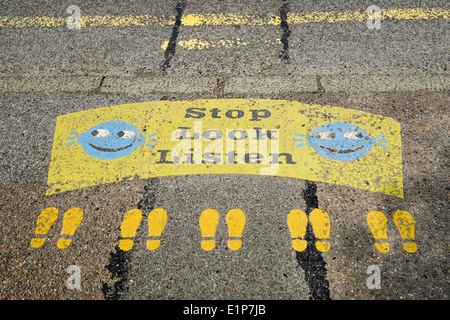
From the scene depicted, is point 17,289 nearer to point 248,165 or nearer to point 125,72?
point 248,165

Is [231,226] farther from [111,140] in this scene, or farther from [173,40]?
[173,40]

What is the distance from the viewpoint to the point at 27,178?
245 centimetres

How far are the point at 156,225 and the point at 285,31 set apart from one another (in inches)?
91.0

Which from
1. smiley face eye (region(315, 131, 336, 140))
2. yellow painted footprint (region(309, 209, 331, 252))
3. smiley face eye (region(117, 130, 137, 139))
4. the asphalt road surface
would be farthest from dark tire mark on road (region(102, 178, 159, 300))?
smiley face eye (region(315, 131, 336, 140))

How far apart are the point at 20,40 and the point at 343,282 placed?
12.0 feet

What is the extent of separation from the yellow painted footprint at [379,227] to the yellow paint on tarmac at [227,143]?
0.69ft

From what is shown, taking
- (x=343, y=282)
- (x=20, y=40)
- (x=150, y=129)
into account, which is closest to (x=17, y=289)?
(x=150, y=129)

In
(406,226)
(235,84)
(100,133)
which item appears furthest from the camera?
(235,84)

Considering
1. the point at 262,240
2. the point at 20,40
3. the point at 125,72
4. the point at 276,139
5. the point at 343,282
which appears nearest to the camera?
the point at 343,282

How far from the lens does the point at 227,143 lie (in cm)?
258

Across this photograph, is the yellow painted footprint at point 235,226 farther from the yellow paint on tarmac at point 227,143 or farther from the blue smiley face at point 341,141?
the blue smiley face at point 341,141

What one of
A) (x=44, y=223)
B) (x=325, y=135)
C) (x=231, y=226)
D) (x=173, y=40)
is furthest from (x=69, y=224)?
(x=173, y=40)

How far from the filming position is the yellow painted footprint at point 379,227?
2021 mm

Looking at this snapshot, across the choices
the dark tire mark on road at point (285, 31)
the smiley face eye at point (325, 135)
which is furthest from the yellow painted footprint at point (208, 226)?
the dark tire mark on road at point (285, 31)
